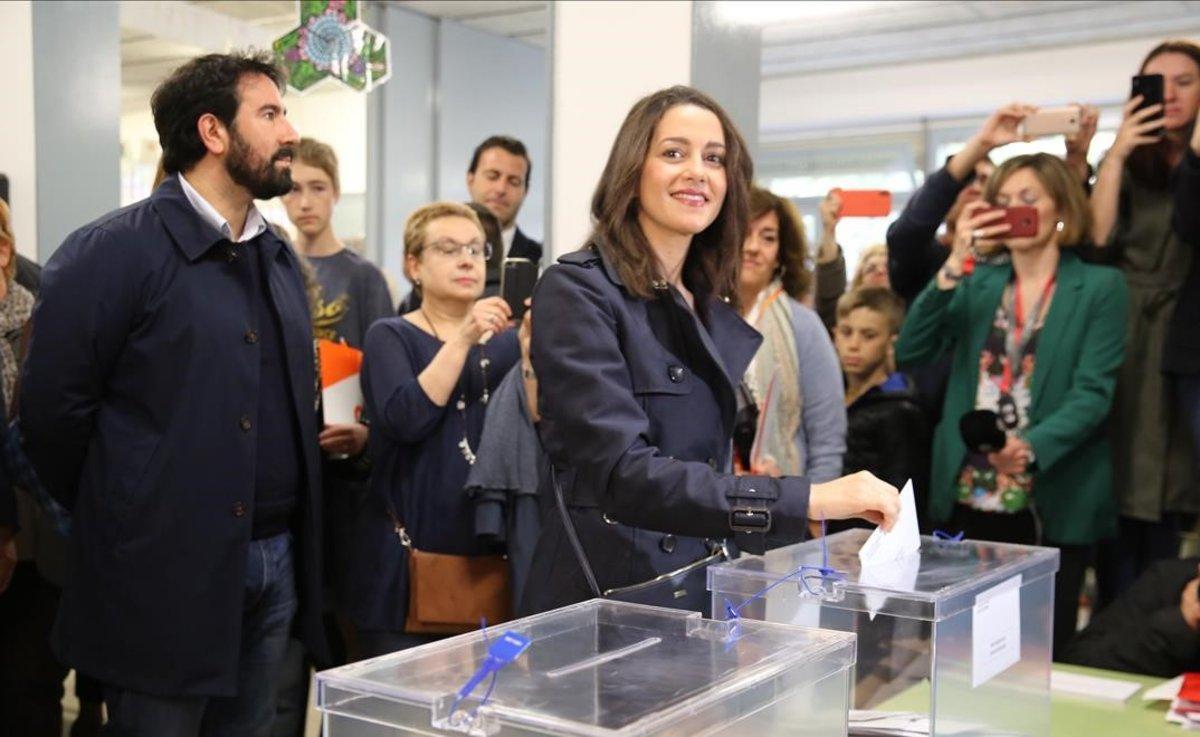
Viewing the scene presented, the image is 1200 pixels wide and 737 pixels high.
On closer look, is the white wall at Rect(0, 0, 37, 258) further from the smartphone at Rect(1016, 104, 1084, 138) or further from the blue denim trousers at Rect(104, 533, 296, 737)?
the smartphone at Rect(1016, 104, 1084, 138)

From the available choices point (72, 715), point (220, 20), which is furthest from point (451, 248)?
point (220, 20)

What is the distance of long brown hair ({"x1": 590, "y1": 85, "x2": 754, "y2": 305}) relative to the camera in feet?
5.61

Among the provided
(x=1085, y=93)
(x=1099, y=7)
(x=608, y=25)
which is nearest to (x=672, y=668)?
(x=608, y=25)

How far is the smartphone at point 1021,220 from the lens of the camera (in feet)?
9.17

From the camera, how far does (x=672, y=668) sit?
3.55 feet

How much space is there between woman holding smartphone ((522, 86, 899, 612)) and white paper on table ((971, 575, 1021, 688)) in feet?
0.55

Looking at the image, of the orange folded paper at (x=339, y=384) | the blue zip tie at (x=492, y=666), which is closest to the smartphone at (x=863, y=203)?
the orange folded paper at (x=339, y=384)

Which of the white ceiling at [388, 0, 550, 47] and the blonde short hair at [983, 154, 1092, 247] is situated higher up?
the white ceiling at [388, 0, 550, 47]

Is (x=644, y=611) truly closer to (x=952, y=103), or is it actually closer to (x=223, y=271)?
(x=223, y=271)

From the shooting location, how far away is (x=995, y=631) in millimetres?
1483

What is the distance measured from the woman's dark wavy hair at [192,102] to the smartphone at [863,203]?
188 cm

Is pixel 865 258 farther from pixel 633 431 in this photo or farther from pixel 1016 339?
pixel 633 431

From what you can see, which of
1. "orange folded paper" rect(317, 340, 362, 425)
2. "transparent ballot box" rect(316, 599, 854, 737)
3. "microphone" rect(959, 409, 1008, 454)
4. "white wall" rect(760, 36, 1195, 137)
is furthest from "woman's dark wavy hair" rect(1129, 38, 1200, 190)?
"white wall" rect(760, 36, 1195, 137)

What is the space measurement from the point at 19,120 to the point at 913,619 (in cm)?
343
